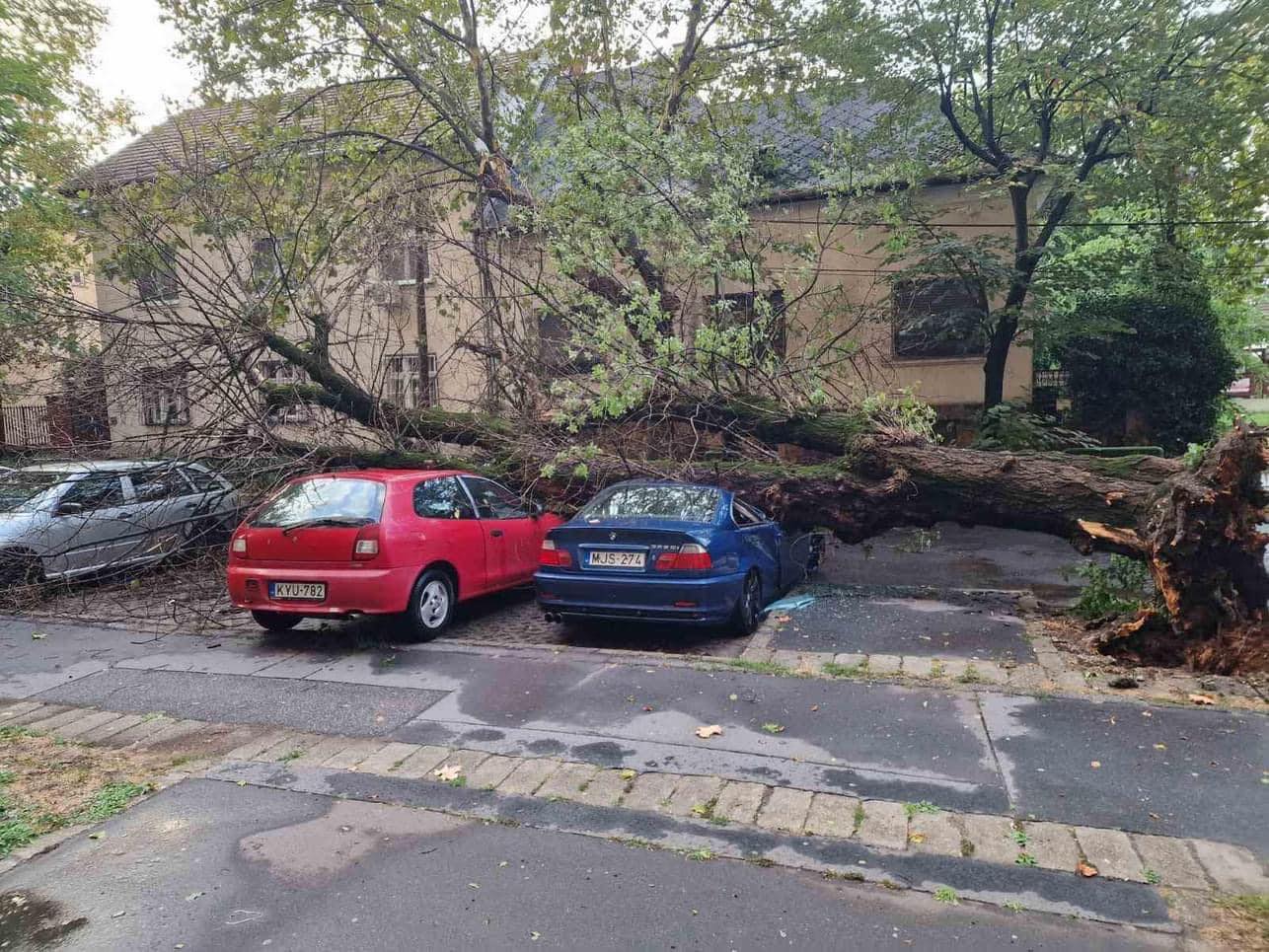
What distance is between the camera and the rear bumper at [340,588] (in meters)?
6.64

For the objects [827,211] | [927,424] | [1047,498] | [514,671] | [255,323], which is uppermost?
[827,211]

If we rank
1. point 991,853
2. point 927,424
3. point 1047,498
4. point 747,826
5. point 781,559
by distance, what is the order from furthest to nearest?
point 927,424, point 781,559, point 1047,498, point 747,826, point 991,853

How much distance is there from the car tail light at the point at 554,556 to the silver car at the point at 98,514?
12.9ft

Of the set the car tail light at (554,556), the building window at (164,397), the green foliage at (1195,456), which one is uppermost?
the building window at (164,397)

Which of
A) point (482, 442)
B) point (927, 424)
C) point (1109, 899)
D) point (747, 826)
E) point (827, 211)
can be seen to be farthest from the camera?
point (827, 211)

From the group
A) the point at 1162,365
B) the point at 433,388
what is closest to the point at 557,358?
the point at 433,388

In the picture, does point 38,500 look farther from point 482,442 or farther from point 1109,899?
point 1109,899

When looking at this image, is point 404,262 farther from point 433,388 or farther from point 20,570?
point 20,570

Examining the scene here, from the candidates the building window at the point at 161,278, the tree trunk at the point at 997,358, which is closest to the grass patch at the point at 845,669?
the building window at the point at 161,278

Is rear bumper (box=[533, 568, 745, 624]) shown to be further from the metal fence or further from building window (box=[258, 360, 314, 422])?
the metal fence

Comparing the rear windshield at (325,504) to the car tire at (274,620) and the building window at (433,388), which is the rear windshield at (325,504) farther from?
the building window at (433,388)

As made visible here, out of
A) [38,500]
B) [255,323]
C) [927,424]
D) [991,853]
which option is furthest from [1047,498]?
[38,500]

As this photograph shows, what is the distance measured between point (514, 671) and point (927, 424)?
5.52 metres

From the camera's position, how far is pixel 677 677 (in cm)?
584
